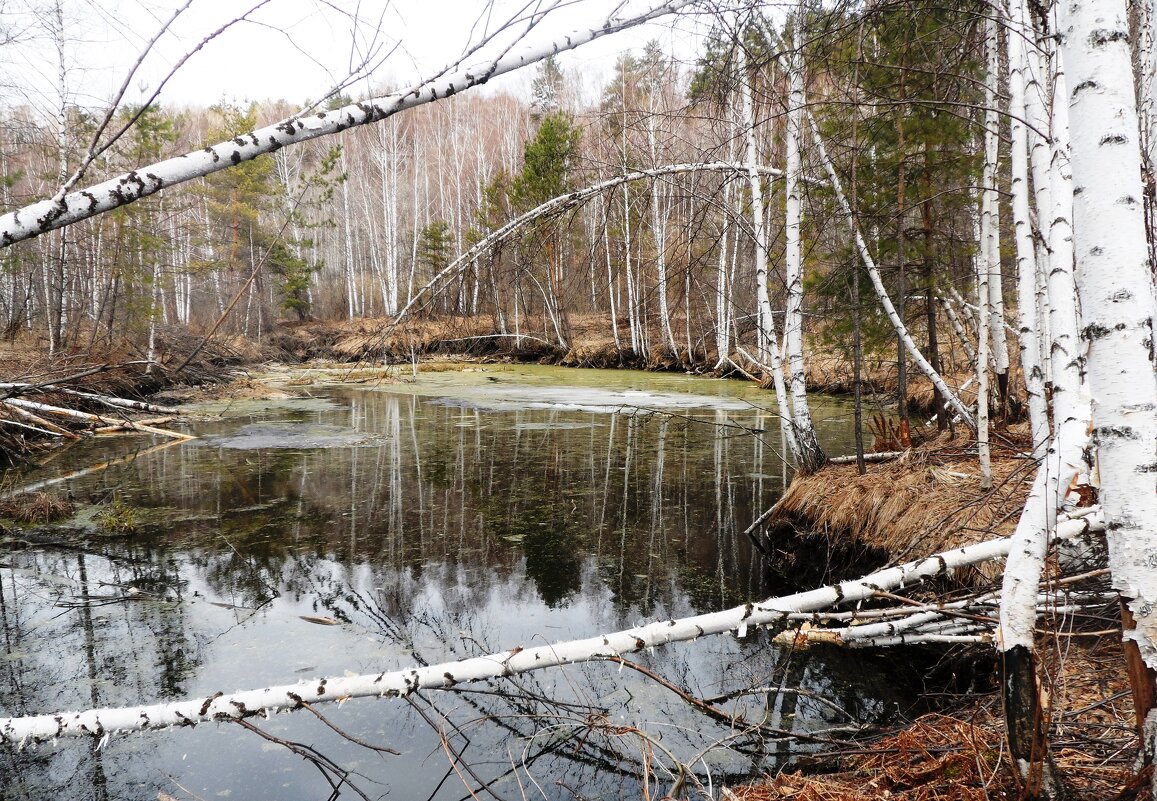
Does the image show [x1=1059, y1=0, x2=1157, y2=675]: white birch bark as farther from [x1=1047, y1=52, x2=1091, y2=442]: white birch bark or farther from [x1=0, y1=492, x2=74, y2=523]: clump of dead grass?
[x1=0, y1=492, x2=74, y2=523]: clump of dead grass

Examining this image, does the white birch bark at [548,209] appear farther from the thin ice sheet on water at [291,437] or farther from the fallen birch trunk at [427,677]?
the thin ice sheet on water at [291,437]

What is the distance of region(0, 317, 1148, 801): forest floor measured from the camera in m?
1.91

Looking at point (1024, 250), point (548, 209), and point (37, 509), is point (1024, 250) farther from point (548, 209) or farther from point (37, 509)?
point (37, 509)

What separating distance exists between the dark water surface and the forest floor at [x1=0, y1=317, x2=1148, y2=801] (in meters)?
0.46

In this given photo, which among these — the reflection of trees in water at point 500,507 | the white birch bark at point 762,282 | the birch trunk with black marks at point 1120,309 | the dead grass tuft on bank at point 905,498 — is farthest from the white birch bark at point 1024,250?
the birch trunk with black marks at point 1120,309

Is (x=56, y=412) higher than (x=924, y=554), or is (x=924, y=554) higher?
(x=56, y=412)

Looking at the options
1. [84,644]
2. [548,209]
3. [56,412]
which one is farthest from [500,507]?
[56,412]

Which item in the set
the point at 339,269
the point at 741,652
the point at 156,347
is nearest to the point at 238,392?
the point at 156,347

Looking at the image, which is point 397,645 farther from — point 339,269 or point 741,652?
point 339,269

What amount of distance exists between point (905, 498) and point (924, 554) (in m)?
0.98

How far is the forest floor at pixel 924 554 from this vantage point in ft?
6.27

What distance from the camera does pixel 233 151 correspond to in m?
1.97

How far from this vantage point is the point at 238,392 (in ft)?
49.5

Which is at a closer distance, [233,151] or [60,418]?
[233,151]
